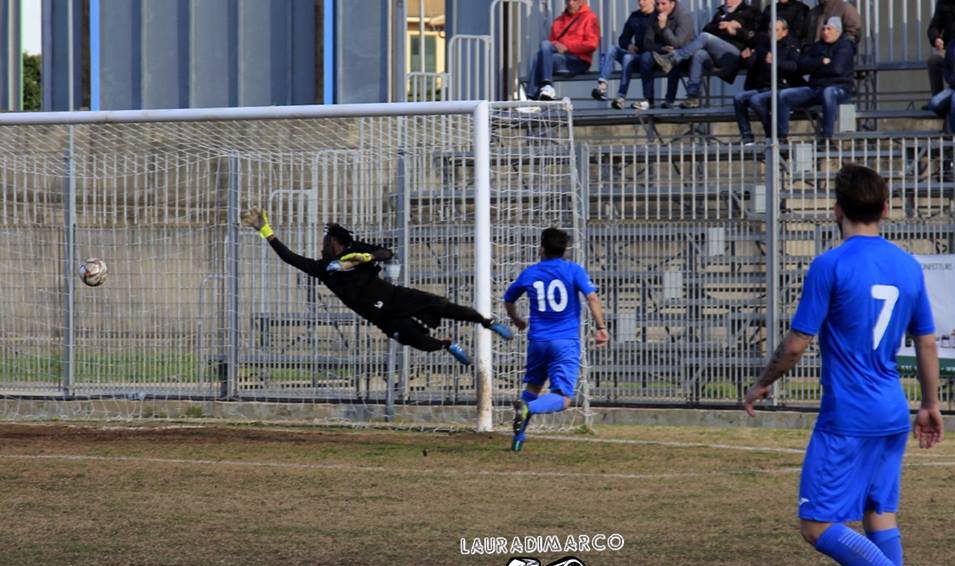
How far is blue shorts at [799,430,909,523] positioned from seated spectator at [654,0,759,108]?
13566 mm

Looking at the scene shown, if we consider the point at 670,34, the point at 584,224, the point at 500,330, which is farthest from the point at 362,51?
the point at 500,330

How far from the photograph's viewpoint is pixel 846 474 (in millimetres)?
6000

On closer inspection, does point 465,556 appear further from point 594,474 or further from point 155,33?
point 155,33

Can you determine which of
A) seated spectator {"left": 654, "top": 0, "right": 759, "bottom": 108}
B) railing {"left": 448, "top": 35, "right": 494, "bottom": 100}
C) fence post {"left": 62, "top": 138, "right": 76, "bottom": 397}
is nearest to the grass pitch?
fence post {"left": 62, "top": 138, "right": 76, "bottom": 397}

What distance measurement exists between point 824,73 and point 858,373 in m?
12.8

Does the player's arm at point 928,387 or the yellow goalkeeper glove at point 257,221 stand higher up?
the yellow goalkeeper glove at point 257,221

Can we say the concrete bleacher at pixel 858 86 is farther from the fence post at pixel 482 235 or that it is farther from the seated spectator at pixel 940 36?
the fence post at pixel 482 235

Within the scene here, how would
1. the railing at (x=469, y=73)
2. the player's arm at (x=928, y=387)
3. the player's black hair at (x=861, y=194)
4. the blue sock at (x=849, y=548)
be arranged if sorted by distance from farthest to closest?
1. the railing at (x=469, y=73)
2. the player's arm at (x=928, y=387)
3. the player's black hair at (x=861, y=194)
4. the blue sock at (x=849, y=548)

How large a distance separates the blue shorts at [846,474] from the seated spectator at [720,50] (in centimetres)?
1357

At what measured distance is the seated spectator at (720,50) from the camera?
19.3 m

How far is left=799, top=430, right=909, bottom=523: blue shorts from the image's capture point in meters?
6.00

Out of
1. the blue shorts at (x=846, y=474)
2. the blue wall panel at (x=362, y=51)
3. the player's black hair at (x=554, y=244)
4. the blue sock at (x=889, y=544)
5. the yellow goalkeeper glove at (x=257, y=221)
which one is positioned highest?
the blue wall panel at (x=362, y=51)

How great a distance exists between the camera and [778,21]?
18.7m

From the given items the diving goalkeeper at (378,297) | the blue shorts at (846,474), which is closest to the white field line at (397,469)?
the diving goalkeeper at (378,297)
